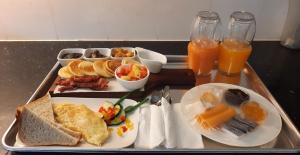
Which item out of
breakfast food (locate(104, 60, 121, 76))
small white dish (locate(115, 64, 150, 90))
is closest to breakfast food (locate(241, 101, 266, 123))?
small white dish (locate(115, 64, 150, 90))

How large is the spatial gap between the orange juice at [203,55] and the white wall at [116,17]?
0.82 feet

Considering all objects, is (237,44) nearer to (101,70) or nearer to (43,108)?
(101,70)

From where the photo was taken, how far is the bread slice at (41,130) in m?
0.64

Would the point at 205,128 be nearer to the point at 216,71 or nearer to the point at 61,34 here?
the point at 216,71

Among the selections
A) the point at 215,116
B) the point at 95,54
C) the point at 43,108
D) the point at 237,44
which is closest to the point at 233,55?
the point at 237,44

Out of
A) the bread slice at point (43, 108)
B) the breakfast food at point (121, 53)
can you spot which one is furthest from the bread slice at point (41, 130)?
the breakfast food at point (121, 53)

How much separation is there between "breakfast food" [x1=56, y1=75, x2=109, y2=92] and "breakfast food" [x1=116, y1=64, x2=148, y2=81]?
0.21 ft

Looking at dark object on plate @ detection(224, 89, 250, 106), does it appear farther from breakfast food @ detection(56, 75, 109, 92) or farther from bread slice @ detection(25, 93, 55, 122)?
bread slice @ detection(25, 93, 55, 122)

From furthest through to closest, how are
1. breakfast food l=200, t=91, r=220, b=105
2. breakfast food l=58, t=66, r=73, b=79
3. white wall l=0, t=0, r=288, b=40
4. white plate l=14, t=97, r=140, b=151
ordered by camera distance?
1. white wall l=0, t=0, r=288, b=40
2. breakfast food l=58, t=66, r=73, b=79
3. breakfast food l=200, t=91, r=220, b=105
4. white plate l=14, t=97, r=140, b=151

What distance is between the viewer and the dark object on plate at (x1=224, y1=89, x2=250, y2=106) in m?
0.78

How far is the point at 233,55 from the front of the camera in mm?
892

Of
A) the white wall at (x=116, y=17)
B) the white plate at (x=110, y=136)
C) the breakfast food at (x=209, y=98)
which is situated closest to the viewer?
the white plate at (x=110, y=136)

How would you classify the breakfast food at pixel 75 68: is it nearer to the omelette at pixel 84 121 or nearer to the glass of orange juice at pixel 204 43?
the omelette at pixel 84 121

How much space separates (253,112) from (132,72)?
40cm
